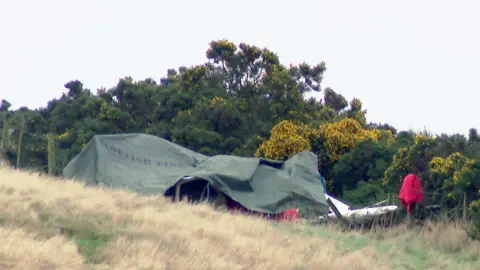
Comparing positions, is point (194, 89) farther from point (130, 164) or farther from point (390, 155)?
point (130, 164)

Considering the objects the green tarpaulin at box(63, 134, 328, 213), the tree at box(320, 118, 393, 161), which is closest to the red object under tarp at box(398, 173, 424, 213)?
the green tarpaulin at box(63, 134, 328, 213)

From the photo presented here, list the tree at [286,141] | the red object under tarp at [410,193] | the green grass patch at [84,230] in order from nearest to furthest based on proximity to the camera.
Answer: the green grass patch at [84,230]
the red object under tarp at [410,193]
the tree at [286,141]

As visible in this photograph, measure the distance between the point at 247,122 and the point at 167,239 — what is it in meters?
18.7

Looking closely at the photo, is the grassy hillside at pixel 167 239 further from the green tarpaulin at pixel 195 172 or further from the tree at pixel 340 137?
the tree at pixel 340 137

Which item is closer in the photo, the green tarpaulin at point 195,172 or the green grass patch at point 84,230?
the green grass patch at point 84,230

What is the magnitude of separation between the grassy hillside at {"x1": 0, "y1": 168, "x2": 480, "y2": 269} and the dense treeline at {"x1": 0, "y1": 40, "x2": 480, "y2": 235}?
6.52 m

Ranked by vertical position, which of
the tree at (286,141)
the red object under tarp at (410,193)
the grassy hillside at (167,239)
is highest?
the tree at (286,141)

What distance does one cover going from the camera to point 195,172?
1839 centimetres

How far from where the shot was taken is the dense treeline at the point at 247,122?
23178mm

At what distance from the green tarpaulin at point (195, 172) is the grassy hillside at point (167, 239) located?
3663 millimetres

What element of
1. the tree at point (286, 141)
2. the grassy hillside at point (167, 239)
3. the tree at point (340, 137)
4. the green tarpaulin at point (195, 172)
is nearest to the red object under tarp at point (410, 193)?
the grassy hillside at point (167, 239)

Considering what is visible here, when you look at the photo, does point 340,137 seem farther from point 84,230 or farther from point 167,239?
point 84,230

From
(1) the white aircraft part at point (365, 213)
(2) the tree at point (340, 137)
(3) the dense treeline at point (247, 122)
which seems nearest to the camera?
(1) the white aircraft part at point (365, 213)

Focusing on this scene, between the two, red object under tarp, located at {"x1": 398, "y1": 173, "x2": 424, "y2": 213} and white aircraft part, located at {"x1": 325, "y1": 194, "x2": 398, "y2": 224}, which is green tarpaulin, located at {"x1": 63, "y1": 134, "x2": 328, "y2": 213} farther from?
red object under tarp, located at {"x1": 398, "y1": 173, "x2": 424, "y2": 213}
